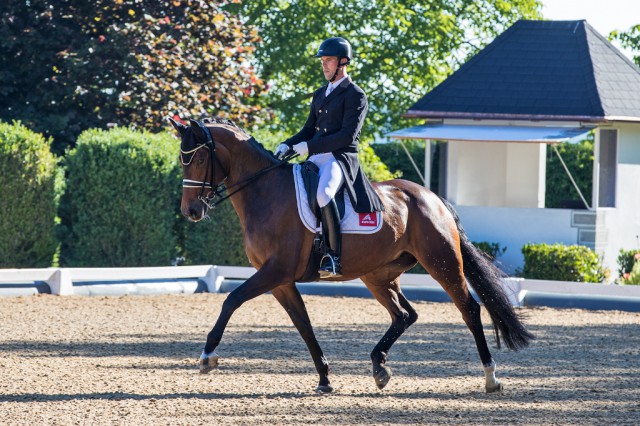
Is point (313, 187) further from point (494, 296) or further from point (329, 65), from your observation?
point (494, 296)

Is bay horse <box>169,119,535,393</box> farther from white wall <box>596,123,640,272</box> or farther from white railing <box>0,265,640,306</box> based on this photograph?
white wall <box>596,123,640,272</box>

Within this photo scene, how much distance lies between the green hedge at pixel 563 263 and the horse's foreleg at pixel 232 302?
407 inches

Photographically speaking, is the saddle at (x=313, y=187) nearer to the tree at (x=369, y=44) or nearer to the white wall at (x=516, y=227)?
the white wall at (x=516, y=227)

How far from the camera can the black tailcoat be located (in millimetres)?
8586

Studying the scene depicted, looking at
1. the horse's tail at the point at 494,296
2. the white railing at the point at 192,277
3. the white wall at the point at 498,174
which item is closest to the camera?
the horse's tail at the point at 494,296

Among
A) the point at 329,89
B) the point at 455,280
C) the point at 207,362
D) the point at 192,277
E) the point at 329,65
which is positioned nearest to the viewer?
the point at 207,362

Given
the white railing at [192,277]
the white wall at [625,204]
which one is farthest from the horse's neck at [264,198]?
the white wall at [625,204]

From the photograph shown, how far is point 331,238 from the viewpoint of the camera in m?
8.50

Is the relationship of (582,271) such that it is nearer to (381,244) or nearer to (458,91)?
(458,91)

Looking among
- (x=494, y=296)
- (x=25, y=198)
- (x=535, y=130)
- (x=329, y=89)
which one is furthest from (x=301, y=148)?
(x=535, y=130)

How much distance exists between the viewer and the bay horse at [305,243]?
8.34 metres

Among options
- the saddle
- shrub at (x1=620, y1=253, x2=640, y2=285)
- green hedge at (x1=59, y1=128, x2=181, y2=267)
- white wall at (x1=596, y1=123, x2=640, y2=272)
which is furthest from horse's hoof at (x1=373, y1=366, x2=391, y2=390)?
white wall at (x1=596, y1=123, x2=640, y2=272)

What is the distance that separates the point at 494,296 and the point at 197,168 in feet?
9.29

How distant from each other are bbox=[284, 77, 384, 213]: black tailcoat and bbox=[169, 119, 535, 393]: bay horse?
0.28 meters
